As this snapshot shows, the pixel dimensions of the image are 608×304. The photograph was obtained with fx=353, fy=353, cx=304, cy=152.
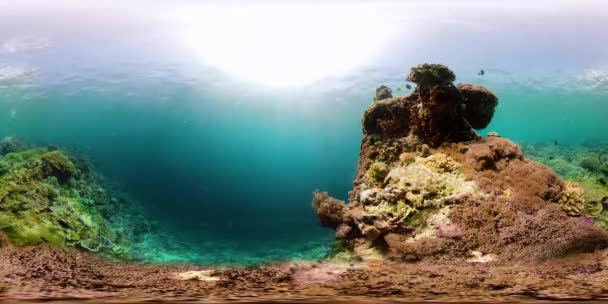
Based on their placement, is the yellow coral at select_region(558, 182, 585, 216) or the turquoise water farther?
the turquoise water

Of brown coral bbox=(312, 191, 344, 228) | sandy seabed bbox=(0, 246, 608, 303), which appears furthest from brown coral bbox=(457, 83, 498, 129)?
sandy seabed bbox=(0, 246, 608, 303)

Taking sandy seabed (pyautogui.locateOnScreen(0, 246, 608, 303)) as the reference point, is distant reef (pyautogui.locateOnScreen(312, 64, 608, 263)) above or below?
above

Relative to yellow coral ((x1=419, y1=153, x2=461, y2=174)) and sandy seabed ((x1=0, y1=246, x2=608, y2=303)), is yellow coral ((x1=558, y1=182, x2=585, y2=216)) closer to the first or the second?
sandy seabed ((x1=0, y1=246, x2=608, y2=303))

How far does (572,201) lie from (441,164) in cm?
215

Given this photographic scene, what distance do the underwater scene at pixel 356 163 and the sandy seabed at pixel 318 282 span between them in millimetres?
42

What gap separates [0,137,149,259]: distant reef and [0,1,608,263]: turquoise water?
3.77 feet

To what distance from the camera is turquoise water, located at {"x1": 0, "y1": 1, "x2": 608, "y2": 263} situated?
52.9ft

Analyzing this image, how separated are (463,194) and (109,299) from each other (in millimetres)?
5619

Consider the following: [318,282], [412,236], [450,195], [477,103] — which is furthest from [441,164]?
[318,282]

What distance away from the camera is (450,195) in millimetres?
6301

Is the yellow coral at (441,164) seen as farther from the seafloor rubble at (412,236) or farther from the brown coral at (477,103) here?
the brown coral at (477,103)

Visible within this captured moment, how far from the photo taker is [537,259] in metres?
5.16

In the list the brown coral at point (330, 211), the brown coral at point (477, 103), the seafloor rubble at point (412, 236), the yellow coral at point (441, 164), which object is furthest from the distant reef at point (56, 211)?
the brown coral at point (477, 103)

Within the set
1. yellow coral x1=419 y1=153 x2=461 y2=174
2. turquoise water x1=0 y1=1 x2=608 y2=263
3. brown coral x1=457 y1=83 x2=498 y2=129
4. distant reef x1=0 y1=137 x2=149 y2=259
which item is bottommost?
distant reef x1=0 y1=137 x2=149 y2=259
